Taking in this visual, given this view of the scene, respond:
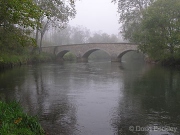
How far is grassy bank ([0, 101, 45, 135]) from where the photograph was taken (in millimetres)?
4554

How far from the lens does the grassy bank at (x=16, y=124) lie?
179 inches

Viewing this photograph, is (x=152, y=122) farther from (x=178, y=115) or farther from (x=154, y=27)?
(x=154, y=27)

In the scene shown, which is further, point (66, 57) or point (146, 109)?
point (66, 57)

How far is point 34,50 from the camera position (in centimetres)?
3891

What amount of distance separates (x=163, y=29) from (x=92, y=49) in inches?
821

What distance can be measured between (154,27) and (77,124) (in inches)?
838

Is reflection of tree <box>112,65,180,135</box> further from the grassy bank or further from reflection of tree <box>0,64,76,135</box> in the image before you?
the grassy bank

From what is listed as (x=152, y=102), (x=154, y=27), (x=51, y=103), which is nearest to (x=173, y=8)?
(x=154, y=27)

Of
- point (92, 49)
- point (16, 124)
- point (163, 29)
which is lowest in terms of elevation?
point (16, 124)

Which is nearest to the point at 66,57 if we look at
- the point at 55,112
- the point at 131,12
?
the point at 131,12

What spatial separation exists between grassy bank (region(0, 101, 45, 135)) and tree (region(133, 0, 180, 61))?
2057 cm

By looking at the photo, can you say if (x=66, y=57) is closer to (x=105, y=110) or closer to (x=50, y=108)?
(x=50, y=108)

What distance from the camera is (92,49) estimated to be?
147 ft

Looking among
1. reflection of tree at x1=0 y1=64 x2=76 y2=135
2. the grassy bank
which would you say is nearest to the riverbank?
reflection of tree at x1=0 y1=64 x2=76 y2=135
